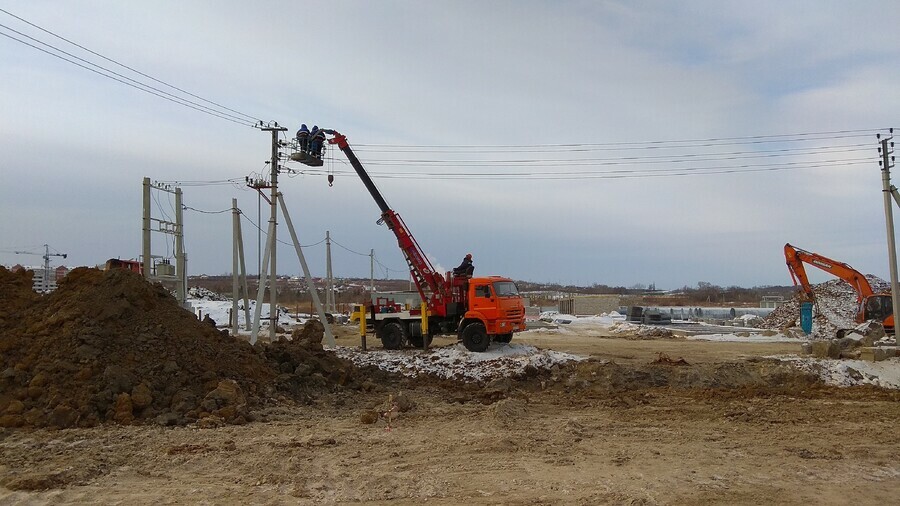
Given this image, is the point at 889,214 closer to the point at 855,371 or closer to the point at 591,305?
the point at 855,371

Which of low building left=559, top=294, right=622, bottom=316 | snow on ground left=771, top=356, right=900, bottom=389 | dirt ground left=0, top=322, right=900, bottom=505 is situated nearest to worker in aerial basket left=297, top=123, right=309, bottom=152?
dirt ground left=0, top=322, right=900, bottom=505

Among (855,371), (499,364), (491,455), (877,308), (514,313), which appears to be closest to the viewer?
(491,455)

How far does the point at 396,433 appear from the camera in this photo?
991cm

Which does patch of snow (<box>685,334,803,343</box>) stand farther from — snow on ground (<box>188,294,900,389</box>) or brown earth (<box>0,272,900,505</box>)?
brown earth (<box>0,272,900,505</box>)

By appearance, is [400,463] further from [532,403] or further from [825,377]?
[825,377]

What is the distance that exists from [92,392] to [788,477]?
10.5 metres

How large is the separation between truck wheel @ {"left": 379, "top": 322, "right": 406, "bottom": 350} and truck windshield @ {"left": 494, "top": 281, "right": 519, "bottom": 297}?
3642mm

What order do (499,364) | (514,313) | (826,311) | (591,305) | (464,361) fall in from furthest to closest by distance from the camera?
(591,305)
(826,311)
(514,313)
(464,361)
(499,364)

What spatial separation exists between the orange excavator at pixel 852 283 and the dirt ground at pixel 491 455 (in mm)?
15856

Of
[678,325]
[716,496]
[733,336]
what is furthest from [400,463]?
[678,325]

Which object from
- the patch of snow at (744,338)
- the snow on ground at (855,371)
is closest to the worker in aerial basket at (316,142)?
the snow on ground at (855,371)

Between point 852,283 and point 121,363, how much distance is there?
1197 inches

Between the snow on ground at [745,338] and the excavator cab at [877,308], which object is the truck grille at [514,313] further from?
the excavator cab at [877,308]

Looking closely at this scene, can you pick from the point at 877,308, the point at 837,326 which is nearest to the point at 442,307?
the point at 877,308
